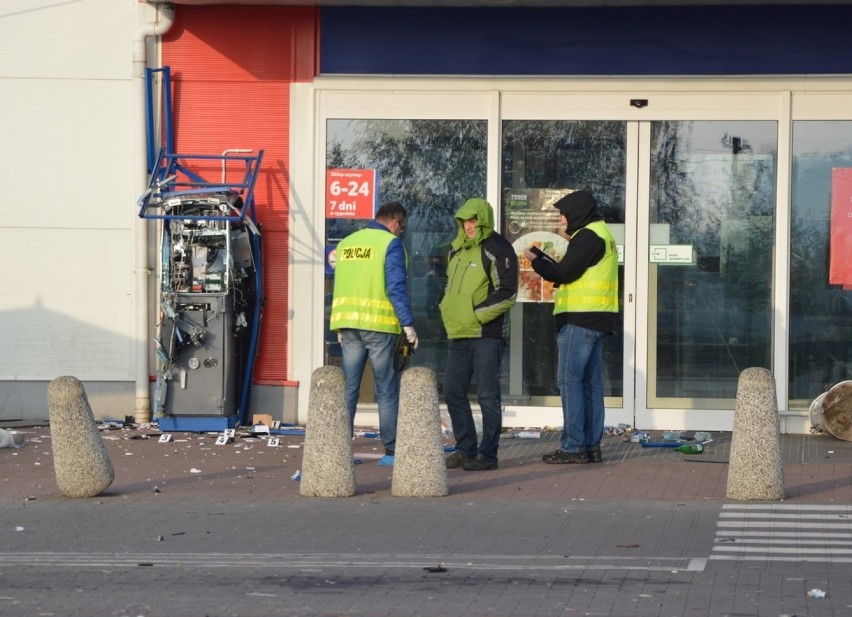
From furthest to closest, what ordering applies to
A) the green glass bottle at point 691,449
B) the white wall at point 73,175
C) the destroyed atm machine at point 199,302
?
the white wall at point 73,175 → the destroyed atm machine at point 199,302 → the green glass bottle at point 691,449

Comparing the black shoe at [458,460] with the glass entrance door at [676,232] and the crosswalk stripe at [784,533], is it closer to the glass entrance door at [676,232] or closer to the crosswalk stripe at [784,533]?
the crosswalk stripe at [784,533]

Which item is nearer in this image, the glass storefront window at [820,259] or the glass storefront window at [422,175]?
the glass storefront window at [820,259]

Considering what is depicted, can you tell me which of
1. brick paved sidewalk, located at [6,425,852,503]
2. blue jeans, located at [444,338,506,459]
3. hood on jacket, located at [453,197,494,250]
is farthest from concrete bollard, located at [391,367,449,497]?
hood on jacket, located at [453,197,494,250]

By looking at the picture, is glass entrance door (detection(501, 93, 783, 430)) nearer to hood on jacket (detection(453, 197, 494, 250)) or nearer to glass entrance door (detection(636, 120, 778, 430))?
glass entrance door (detection(636, 120, 778, 430))

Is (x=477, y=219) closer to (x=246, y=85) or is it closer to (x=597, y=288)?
(x=597, y=288)

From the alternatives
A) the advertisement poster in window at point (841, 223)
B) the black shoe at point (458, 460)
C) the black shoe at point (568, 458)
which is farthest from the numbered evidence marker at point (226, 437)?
the advertisement poster in window at point (841, 223)

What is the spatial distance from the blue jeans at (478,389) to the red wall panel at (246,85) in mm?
3427

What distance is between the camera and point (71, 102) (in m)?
14.0

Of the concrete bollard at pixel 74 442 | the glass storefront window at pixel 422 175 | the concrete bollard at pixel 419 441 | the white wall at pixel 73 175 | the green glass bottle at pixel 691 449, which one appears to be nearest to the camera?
the concrete bollard at pixel 419 441

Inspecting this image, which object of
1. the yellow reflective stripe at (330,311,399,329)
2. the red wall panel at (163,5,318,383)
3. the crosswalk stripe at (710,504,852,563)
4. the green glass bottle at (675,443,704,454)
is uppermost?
the red wall panel at (163,5,318,383)

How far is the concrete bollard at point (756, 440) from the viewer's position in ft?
31.3

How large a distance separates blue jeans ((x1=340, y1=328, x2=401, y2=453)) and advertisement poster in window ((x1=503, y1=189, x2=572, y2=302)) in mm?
2915

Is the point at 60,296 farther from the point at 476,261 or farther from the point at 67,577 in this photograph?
the point at 67,577

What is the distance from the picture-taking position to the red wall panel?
45.6ft
